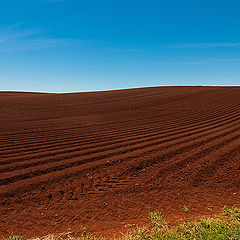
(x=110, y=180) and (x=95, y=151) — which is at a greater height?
(x=95, y=151)

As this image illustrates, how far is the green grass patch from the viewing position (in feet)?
9.03

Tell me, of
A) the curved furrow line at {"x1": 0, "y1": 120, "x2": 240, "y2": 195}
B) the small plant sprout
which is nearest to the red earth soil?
the curved furrow line at {"x1": 0, "y1": 120, "x2": 240, "y2": 195}

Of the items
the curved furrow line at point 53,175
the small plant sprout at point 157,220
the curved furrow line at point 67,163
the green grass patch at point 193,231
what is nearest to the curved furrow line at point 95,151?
the curved furrow line at point 67,163

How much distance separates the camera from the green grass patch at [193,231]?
275 cm

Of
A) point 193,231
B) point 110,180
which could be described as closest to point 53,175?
point 110,180

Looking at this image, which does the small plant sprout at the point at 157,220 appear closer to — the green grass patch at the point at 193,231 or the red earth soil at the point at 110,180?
the green grass patch at the point at 193,231

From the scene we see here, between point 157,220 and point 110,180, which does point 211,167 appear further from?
point 110,180

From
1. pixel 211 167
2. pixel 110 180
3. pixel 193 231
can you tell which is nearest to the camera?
pixel 193 231

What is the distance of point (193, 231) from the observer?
2.91 meters

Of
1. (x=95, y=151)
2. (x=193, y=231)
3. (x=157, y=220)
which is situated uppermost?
(x=95, y=151)

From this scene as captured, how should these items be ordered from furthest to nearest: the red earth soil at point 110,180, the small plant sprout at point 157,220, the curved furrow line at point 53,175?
the curved furrow line at point 53,175 < the red earth soil at point 110,180 < the small plant sprout at point 157,220

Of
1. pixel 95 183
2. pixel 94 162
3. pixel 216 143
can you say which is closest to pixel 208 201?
pixel 95 183

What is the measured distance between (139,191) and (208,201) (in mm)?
1479

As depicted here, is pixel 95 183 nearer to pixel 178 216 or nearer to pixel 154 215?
pixel 154 215
